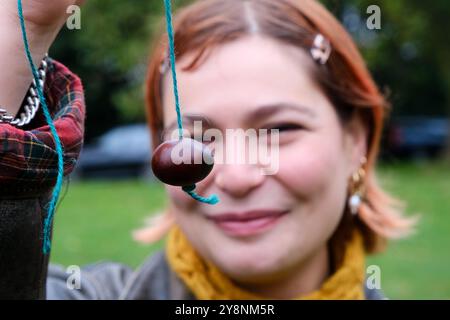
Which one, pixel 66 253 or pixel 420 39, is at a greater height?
pixel 420 39

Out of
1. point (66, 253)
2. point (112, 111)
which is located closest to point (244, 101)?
point (66, 253)

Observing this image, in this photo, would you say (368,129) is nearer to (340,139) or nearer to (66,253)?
(340,139)

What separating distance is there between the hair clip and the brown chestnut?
0.82 meters

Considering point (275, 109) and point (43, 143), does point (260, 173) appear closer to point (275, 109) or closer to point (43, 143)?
point (275, 109)

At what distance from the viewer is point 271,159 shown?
1.49 metres

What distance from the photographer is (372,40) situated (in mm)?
14320

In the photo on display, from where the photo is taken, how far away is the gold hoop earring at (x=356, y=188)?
1744 millimetres

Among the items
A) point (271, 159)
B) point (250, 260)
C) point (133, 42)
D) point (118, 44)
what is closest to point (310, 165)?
point (271, 159)

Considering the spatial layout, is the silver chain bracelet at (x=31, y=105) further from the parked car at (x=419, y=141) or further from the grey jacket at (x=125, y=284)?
the parked car at (x=419, y=141)

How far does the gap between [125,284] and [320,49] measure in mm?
778

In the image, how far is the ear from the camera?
1.72 metres

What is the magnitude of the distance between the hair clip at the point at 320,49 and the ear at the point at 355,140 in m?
0.18
